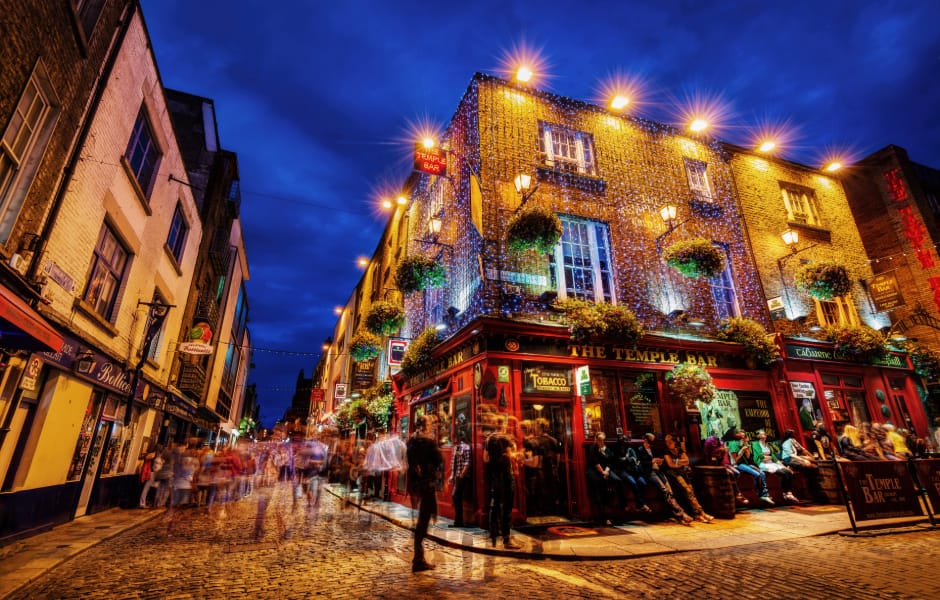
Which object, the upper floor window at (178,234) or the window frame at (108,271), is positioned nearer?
the window frame at (108,271)

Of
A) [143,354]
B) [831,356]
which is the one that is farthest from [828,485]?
[143,354]

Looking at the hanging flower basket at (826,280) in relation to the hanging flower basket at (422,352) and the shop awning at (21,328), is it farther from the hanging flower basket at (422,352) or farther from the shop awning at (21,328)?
the shop awning at (21,328)

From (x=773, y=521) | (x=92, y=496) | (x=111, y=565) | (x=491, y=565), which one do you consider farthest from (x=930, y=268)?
(x=92, y=496)

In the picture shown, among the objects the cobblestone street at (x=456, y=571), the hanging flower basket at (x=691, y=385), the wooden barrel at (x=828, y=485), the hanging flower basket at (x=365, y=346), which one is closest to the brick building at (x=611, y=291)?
the hanging flower basket at (x=691, y=385)

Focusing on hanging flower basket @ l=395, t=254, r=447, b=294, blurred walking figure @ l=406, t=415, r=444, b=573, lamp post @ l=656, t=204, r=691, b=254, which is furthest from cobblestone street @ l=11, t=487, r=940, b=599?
lamp post @ l=656, t=204, r=691, b=254

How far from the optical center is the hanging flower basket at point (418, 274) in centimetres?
1280

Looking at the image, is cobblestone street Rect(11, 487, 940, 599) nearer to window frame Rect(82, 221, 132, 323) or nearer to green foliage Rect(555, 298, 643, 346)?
green foliage Rect(555, 298, 643, 346)

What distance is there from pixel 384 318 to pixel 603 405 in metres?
7.79

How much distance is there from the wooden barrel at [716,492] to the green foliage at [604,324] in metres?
3.22

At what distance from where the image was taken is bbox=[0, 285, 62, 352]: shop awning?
201 inches

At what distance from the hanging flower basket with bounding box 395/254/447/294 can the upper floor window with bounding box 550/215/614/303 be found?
3480 millimetres

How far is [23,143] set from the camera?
6.73 metres

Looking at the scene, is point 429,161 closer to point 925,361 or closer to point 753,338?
point 753,338

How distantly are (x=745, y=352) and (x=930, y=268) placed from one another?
946cm
